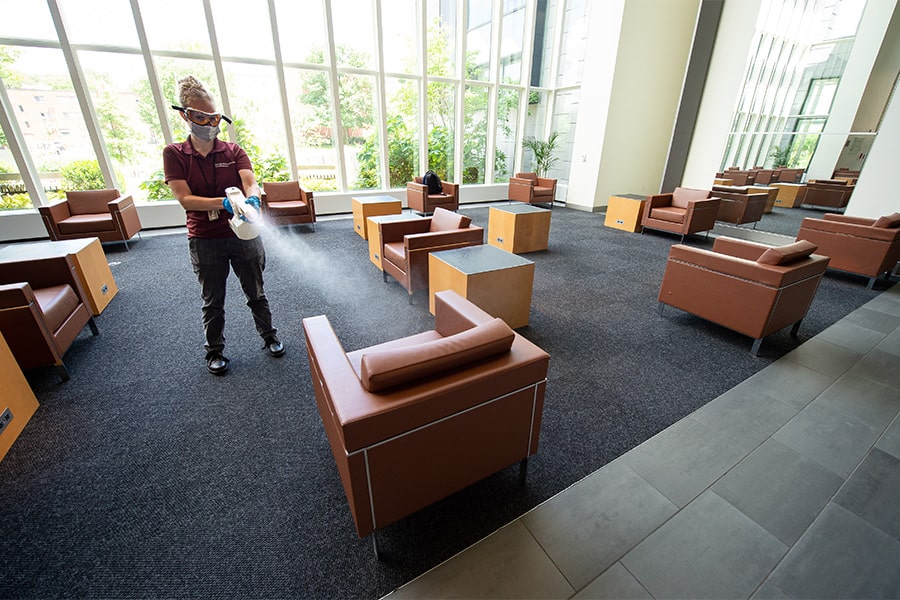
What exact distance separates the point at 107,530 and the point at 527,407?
6.00 ft

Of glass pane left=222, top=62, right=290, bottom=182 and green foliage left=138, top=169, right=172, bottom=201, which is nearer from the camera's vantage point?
green foliage left=138, top=169, right=172, bottom=201

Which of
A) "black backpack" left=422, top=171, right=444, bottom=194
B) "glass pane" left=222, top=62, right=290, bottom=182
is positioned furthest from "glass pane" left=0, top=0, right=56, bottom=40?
"black backpack" left=422, top=171, right=444, bottom=194

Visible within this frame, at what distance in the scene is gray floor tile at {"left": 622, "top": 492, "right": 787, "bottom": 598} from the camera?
1312 mm

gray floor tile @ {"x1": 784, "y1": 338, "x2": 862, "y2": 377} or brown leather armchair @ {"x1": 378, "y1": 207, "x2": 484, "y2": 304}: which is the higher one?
brown leather armchair @ {"x1": 378, "y1": 207, "x2": 484, "y2": 304}

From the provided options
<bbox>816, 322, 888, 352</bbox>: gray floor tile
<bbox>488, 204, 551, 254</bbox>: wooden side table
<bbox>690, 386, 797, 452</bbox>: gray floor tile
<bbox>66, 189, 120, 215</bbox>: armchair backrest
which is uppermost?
<bbox>66, 189, 120, 215</bbox>: armchair backrest

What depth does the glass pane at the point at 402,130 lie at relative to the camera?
24.4 feet

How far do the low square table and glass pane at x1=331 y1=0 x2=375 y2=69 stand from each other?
572cm

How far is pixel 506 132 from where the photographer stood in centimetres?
896

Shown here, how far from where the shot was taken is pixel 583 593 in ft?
4.24

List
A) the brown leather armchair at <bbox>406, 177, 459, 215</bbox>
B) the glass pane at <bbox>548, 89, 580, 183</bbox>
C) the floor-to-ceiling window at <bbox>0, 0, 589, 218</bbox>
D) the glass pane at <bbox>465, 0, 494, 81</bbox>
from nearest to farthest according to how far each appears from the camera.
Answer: the floor-to-ceiling window at <bbox>0, 0, 589, 218</bbox>
the brown leather armchair at <bbox>406, 177, 459, 215</bbox>
the glass pane at <bbox>465, 0, 494, 81</bbox>
the glass pane at <bbox>548, 89, 580, 183</bbox>

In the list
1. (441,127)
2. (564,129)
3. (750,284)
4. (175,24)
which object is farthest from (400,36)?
(750,284)

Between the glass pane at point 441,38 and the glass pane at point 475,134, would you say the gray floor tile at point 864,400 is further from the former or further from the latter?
the glass pane at point 441,38

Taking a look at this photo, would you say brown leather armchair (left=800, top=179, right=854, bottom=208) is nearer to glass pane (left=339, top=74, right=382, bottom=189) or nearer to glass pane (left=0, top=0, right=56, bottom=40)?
glass pane (left=339, top=74, right=382, bottom=189)

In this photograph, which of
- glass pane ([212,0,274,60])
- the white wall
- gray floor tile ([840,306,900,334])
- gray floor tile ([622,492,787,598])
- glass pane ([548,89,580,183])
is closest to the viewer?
gray floor tile ([622,492,787,598])
